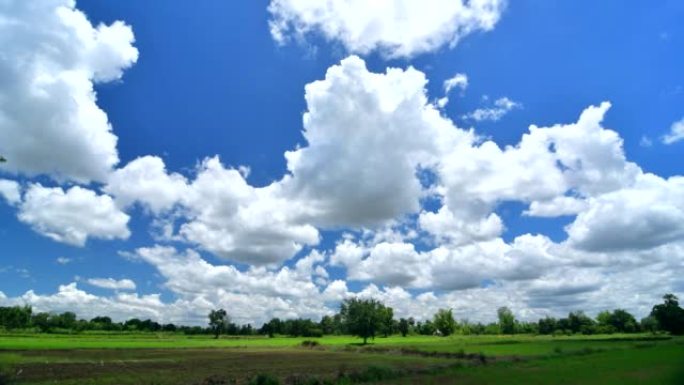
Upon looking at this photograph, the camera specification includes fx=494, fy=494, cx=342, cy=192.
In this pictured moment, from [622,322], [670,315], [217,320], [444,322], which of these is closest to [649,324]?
[622,322]

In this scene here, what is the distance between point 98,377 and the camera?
3862 centimetres

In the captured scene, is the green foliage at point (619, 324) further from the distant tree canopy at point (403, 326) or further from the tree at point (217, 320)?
the tree at point (217, 320)

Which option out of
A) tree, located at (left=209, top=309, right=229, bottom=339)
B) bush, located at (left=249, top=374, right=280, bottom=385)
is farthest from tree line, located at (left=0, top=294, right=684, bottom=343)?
bush, located at (left=249, top=374, right=280, bottom=385)

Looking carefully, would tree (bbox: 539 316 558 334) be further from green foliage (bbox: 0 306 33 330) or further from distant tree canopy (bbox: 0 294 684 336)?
green foliage (bbox: 0 306 33 330)

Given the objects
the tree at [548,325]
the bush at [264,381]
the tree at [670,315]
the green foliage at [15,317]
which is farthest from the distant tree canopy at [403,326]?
the bush at [264,381]

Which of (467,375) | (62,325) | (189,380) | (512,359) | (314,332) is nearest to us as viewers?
(189,380)

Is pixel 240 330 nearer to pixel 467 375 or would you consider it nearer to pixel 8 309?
pixel 8 309

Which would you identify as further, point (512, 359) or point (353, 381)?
point (512, 359)

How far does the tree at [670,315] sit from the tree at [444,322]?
7853 cm

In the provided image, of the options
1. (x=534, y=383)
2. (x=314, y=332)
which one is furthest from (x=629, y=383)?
(x=314, y=332)

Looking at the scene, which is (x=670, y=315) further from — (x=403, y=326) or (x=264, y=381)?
(x=264, y=381)

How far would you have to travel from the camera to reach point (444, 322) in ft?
633

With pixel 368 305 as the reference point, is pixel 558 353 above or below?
below

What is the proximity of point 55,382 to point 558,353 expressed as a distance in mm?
61668
